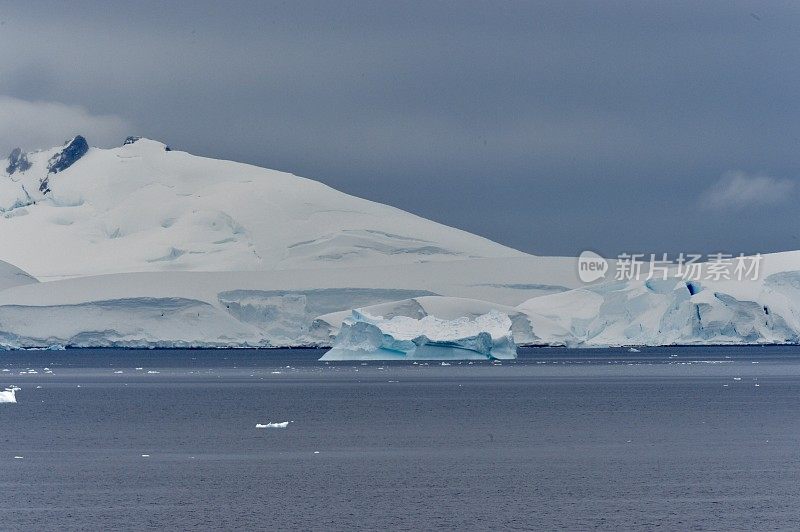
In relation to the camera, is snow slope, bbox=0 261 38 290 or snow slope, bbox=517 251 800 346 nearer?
snow slope, bbox=517 251 800 346

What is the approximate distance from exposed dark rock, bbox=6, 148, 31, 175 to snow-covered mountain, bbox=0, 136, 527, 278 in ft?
12.4

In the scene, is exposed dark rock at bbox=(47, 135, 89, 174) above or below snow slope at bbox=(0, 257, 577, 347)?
above

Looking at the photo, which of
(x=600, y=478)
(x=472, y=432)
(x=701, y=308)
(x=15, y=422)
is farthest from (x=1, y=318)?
(x=600, y=478)

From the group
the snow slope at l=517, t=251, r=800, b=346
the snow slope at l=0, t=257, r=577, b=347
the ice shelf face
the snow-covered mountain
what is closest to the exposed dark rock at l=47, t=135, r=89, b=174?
the snow-covered mountain

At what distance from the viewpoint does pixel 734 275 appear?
90812 millimetres

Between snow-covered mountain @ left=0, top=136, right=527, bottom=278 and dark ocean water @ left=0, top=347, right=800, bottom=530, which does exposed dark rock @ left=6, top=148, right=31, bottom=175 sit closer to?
snow-covered mountain @ left=0, top=136, right=527, bottom=278

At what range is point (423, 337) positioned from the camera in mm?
65312

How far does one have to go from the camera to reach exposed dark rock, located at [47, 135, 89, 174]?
167500mm

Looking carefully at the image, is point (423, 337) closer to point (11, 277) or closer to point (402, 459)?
point (402, 459)

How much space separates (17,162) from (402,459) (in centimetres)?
15745

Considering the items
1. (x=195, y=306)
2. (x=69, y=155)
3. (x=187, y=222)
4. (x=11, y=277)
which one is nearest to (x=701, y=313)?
(x=195, y=306)

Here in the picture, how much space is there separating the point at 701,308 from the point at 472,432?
49.3m

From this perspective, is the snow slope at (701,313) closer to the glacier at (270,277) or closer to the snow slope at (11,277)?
the glacier at (270,277)

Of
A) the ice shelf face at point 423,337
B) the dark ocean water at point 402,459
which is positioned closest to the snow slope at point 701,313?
the ice shelf face at point 423,337
